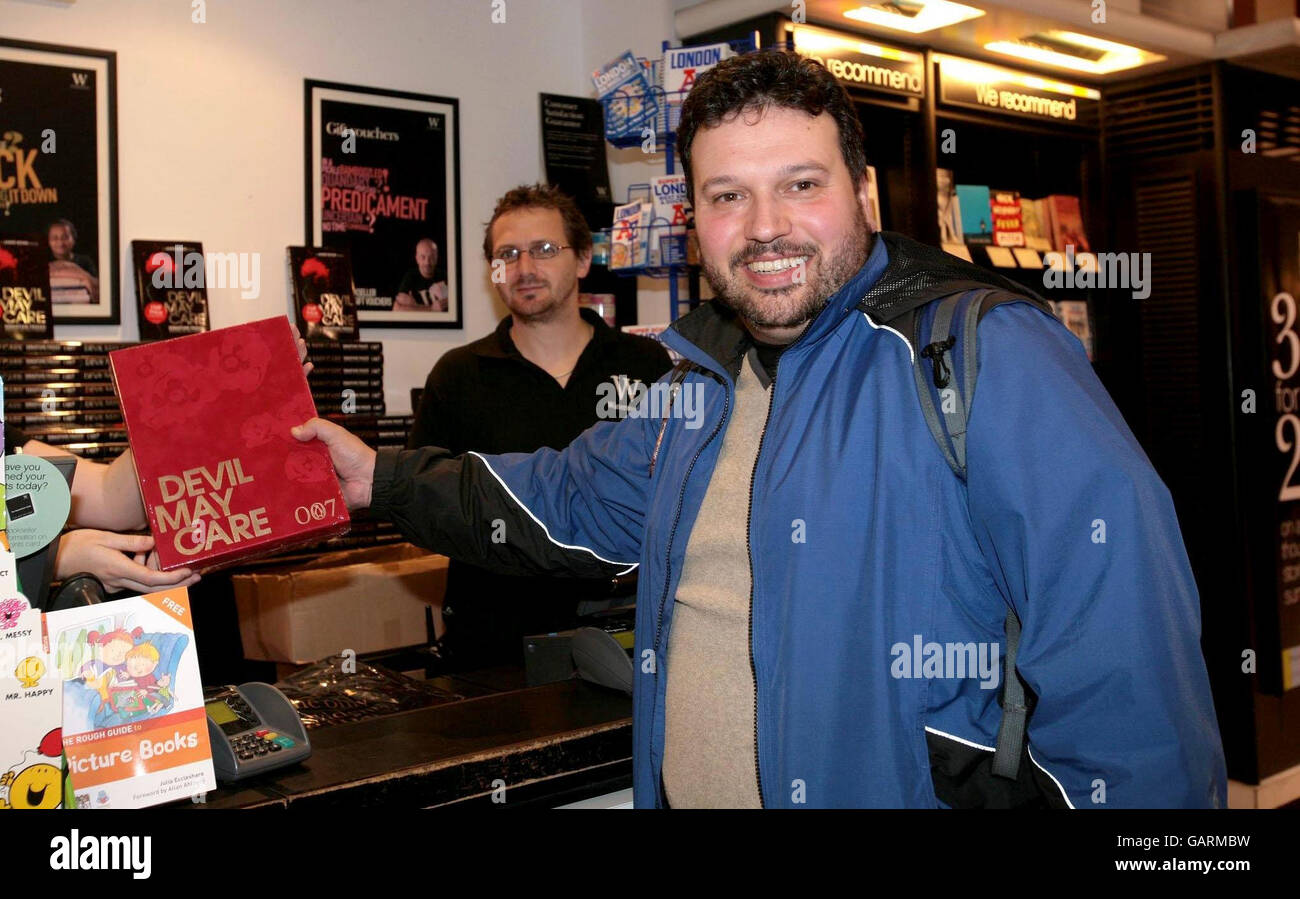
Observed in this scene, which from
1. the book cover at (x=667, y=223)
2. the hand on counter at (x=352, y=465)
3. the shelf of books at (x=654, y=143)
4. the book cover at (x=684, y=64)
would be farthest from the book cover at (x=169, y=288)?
the hand on counter at (x=352, y=465)

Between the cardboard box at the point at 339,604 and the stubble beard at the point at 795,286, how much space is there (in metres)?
2.56

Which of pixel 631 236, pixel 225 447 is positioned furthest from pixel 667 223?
pixel 225 447

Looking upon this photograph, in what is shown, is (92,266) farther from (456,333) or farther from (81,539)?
(81,539)

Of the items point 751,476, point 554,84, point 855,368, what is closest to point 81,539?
point 751,476

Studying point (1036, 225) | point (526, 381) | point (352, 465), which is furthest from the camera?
point (1036, 225)

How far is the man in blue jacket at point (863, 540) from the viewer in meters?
1.31

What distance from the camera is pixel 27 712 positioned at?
1255mm

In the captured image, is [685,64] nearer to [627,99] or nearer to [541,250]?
[627,99]

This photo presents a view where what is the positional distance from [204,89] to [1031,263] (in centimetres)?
334

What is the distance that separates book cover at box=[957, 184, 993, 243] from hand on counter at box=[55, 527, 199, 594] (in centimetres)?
382

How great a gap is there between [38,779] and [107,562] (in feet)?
1.50

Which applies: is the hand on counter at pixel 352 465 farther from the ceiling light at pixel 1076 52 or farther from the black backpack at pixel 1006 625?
the ceiling light at pixel 1076 52

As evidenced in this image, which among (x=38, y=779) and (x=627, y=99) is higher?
(x=627, y=99)

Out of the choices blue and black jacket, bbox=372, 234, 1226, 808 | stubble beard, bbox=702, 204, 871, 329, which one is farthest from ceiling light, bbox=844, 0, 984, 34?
blue and black jacket, bbox=372, 234, 1226, 808
